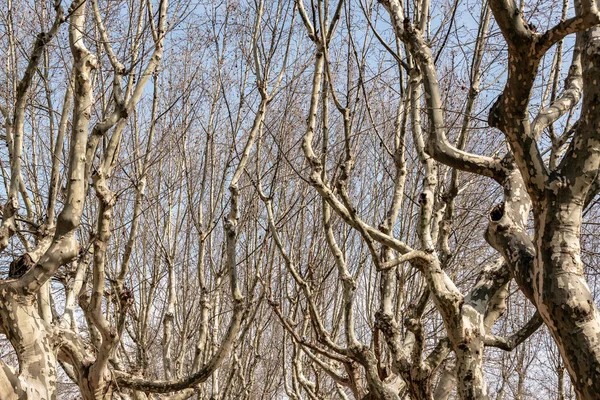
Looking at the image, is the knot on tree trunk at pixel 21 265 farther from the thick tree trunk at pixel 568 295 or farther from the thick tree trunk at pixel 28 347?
the thick tree trunk at pixel 568 295

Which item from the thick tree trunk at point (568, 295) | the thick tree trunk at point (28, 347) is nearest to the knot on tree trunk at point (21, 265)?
the thick tree trunk at point (28, 347)

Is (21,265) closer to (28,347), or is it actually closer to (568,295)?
(28,347)

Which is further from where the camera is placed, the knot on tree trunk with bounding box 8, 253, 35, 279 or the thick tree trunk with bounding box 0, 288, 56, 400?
the knot on tree trunk with bounding box 8, 253, 35, 279

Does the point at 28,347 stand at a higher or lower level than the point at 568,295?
lower

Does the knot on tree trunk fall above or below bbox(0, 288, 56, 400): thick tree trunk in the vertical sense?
above

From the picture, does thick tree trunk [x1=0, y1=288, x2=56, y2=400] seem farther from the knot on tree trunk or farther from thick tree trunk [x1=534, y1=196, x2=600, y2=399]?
thick tree trunk [x1=534, y1=196, x2=600, y2=399]

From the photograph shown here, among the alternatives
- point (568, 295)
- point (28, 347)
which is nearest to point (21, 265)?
point (28, 347)

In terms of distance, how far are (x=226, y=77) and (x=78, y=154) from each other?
3.26 m

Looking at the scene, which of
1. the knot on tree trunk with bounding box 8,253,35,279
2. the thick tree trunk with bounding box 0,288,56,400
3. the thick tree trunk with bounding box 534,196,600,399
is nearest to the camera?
the thick tree trunk with bounding box 534,196,600,399

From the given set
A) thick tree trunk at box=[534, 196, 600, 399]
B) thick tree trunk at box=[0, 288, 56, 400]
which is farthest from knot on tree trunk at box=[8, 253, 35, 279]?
thick tree trunk at box=[534, 196, 600, 399]

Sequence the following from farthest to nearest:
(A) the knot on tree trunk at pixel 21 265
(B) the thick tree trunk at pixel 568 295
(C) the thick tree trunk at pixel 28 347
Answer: (A) the knot on tree trunk at pixel 21 265 < (C) the thick tree trunk at pixel 28 347 < (B) the thick tree trunk at pixel 568 295

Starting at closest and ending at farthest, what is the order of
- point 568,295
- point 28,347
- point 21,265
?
point 568,295 < point 28,347 < point 21,265

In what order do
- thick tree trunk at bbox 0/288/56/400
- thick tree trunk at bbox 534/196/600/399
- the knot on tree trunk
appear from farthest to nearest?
1. the knot on tree trunk
2. thick tree trunk at bbox 0/288/56/400
3. thick tree trunk at bbox 534/196/600/399

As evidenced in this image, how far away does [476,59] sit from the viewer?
4.37 m
